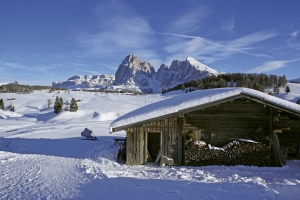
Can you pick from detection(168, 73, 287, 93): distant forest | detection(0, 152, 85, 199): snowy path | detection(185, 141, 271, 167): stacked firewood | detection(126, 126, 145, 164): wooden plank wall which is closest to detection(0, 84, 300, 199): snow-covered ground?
detection(0, 152, 85, 199): snowy path

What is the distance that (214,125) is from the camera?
13.7 metres

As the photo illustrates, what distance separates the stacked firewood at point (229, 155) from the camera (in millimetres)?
13148

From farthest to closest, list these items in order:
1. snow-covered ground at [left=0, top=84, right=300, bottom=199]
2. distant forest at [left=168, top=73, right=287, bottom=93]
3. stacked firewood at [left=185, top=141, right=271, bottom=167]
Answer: distant forest at [left=168, top=73, right=287, bottom=93]
stacked firewood at [left=185, top=141, right=271, bottom=167]
snow-covered ground at [left=0, top=84, right=300, bottom=199]

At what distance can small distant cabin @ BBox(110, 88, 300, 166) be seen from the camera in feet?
42.3

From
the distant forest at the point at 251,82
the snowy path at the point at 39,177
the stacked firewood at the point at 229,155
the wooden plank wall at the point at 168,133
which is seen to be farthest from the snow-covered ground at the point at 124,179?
the distant forest at the point at 251,82

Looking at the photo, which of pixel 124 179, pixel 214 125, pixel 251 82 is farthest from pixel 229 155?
pixel 251 82

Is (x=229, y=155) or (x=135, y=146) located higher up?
(x=135, y=146)

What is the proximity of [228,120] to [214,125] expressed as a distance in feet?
2.68

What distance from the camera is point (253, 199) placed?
727 centimetres

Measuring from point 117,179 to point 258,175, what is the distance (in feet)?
21.1

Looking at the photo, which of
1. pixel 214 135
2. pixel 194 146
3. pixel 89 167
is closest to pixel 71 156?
pixel 89 167

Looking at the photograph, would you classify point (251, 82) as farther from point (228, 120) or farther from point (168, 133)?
point (168, 133)

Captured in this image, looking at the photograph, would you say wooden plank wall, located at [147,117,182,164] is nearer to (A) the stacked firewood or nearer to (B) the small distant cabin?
(B) the small distant cabin

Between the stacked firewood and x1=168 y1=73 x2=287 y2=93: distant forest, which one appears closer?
the stacked firewood
